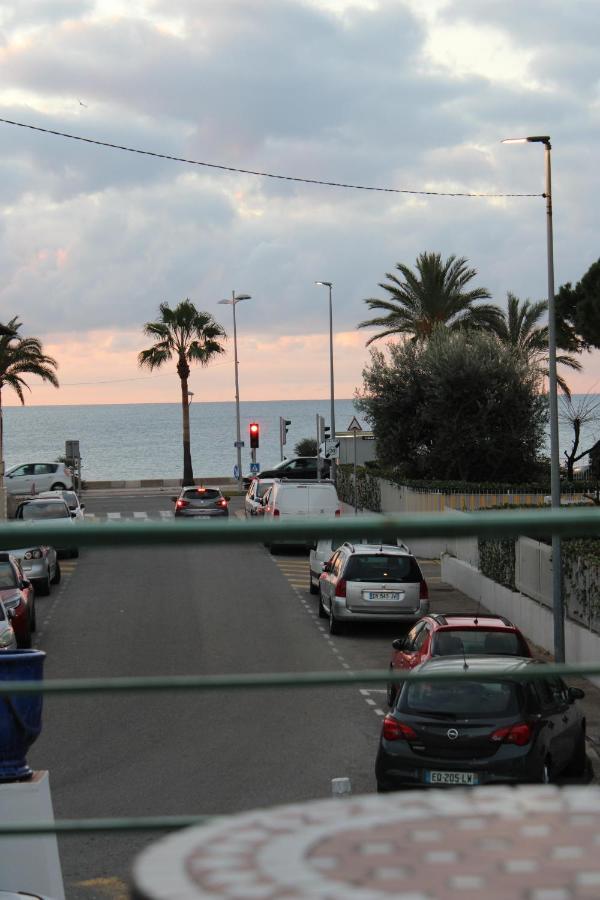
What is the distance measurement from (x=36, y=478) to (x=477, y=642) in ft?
136

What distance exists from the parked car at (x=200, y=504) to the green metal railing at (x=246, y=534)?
39278mm

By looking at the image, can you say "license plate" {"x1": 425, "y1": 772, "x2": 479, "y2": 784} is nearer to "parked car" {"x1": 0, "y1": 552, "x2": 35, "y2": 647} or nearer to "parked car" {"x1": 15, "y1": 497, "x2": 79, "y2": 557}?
"parked car" {"x1": 0, "y1": 552, "x2": 35, "y2": 647}

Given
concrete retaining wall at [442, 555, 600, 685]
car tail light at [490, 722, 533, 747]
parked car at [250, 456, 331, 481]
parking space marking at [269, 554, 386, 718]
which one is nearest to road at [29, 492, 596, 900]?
parking space marking at [269, 554, 386, 718]

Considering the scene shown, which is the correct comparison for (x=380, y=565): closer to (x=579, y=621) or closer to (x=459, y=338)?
(x=579, y=621)

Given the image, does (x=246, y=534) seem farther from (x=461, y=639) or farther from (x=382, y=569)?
(x=382, y=569)

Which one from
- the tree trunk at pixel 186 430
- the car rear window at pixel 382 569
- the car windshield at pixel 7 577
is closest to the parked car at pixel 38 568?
the car windshield at pixel 7 577

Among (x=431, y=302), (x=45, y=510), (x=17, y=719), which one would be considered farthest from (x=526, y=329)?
(x=17, y=719)

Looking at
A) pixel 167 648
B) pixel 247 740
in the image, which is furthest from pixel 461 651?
pixel 167 648

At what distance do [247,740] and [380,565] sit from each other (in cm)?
888

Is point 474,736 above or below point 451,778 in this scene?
above

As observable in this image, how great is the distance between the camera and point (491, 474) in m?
40.9

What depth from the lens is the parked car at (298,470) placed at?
56.3 metres

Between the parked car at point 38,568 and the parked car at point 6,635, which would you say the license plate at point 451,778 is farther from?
the parked car at point 38,568

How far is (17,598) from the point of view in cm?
2095
